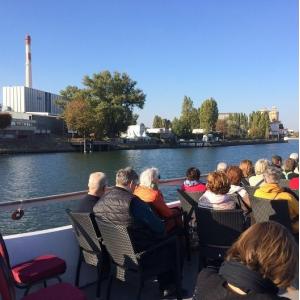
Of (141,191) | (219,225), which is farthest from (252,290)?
(141,191)

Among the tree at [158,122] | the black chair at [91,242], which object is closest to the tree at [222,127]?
the tree at [158,122]

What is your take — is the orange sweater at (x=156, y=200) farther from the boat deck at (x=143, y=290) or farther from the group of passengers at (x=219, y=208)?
the boat deck at (x=143, y=290)

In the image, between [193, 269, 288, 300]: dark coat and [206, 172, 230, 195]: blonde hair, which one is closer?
[193, 269, 288, 300]: dark coat

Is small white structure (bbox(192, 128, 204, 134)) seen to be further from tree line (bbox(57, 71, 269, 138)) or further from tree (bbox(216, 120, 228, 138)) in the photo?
tree line (bbox(57, 71, 269, 138))

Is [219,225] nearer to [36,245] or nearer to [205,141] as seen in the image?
[36,245]

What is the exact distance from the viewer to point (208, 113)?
112188 mm

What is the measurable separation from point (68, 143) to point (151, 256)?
252ft

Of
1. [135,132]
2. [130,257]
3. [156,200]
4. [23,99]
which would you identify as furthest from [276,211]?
[23,99]

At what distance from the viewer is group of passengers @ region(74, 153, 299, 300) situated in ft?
5.23

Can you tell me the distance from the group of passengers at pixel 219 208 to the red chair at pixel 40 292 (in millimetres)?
635

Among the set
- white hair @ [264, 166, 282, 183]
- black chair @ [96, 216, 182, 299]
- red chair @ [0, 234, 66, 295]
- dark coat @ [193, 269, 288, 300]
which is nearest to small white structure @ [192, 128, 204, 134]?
white hair @ [264, 166, 282, 183]

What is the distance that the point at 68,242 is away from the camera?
3902 millimetres

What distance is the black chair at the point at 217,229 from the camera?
3.64 metres

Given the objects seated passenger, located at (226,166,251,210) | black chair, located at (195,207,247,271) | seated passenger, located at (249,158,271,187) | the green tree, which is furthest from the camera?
the green tree
